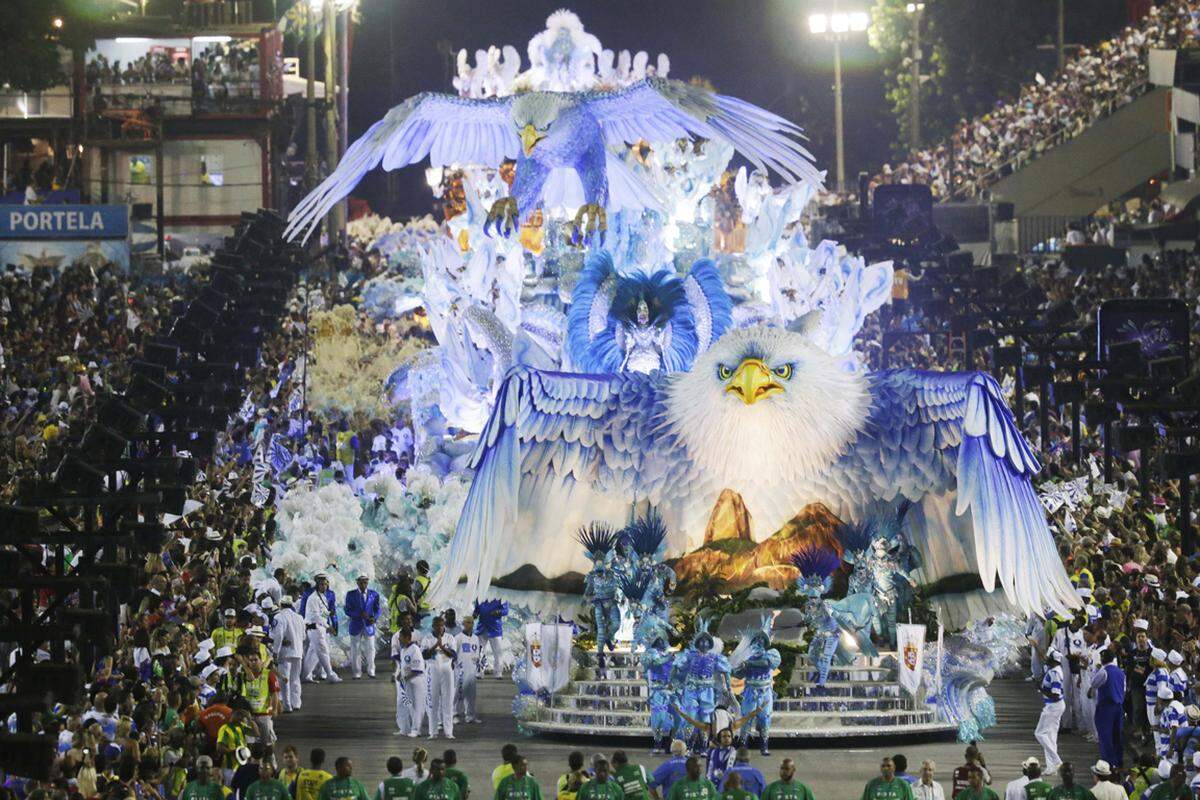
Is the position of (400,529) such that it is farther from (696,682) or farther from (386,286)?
(386,286)

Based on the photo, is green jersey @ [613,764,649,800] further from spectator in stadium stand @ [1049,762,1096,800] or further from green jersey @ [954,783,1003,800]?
spectator in stadium stand @ [1049,762,1096,800]

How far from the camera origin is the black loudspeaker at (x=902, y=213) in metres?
37.6

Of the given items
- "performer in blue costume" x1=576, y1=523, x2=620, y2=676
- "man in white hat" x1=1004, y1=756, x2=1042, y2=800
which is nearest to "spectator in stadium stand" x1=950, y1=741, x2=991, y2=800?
"man in white hat" x1=1004, y1=756, x2=1042, y2=800

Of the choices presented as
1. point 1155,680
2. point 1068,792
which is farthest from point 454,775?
point 1155,680

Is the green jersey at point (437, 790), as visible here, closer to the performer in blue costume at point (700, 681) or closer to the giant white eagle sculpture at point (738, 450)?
the performer in blue costume at point (700, 681)

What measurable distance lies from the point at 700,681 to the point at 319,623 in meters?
6.68

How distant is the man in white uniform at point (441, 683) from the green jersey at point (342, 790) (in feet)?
20.3

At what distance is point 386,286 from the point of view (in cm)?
4438

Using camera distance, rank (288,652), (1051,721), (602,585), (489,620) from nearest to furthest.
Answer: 1. (1051,721)
2. (602,585)
3. (288,652)
4. (489,620)

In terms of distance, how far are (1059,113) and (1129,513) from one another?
26.9m

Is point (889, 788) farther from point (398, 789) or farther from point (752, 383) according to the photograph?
point (752, 383)

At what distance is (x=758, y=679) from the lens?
2205cm

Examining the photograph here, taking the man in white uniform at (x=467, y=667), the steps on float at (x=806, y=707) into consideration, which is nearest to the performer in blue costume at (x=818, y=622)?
the steps on float at (x=806, y=707)

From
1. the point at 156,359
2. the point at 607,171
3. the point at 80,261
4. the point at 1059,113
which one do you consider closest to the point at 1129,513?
the point at 607,171
